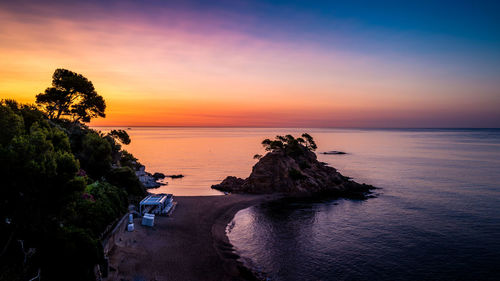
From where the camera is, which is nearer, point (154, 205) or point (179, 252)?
point (179, 252)

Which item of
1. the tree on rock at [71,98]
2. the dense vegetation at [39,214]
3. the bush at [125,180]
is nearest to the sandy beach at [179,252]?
the dense vegetation at [39,214]

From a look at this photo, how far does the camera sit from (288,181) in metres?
61.5

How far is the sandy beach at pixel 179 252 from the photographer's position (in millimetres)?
23391

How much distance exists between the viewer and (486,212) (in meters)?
45.2

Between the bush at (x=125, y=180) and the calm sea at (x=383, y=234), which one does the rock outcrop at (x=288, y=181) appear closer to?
the calm sea at (x=383, y=234)

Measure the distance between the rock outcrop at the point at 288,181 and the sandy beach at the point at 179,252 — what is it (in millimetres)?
20840

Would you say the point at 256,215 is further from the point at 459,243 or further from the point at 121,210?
the point at 459,243

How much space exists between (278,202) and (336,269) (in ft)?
88.6

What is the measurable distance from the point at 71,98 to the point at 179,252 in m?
40.9

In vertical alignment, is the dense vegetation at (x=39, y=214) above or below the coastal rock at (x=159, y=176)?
above

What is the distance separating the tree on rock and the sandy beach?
29.2m

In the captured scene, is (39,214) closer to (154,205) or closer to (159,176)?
(154,205)

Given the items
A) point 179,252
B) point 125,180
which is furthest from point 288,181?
point 179,252

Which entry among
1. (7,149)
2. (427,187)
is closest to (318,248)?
(7,149)
